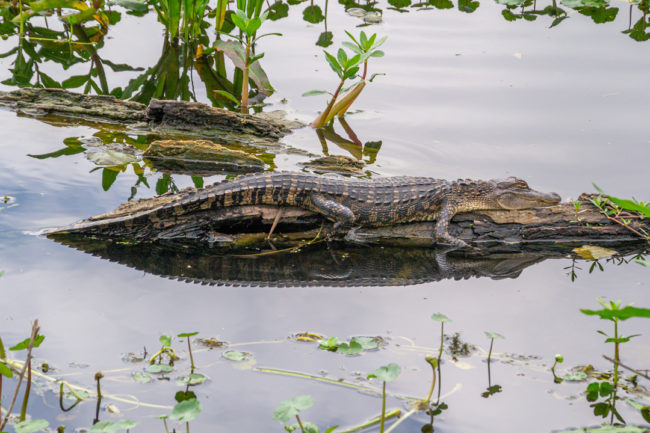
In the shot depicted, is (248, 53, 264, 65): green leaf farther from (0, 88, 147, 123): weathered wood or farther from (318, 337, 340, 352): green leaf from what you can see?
(318, 337, 340, 352): green leaf

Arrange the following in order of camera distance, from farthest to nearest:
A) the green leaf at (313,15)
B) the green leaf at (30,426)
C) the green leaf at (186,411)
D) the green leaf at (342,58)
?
the green leaf at (313,15), the green leaf at (342,58), the green leaf at (186,411), the green leaf at (30,426)

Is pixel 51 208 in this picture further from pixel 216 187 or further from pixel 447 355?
pixel 447 355

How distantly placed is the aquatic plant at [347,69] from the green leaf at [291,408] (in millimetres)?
Result: 5226

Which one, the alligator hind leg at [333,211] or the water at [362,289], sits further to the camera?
the alligator hind leg at [333,211]

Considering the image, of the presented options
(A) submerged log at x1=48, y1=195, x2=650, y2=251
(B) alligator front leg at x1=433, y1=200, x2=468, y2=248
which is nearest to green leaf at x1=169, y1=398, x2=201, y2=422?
(A) submerged log at x1=48, y1=195, x2=650, y2=251

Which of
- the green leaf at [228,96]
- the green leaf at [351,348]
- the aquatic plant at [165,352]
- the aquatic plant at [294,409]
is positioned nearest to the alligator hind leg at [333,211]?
the green leaf at [351,348]

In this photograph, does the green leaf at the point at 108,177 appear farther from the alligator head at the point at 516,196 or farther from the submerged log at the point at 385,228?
the alligator head at the point at 516,196

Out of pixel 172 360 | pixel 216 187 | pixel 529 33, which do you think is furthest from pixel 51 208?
pixel 529 33

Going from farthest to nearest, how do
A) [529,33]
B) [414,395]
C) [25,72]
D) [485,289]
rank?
[529,33] → [25,72] → [485,289] → [414,395]

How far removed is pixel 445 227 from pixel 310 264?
139 cm

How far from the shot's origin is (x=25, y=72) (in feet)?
34.4

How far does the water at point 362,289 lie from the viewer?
4.29 m

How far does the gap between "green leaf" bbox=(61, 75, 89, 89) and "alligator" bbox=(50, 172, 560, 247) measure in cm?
449

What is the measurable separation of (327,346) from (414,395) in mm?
689
